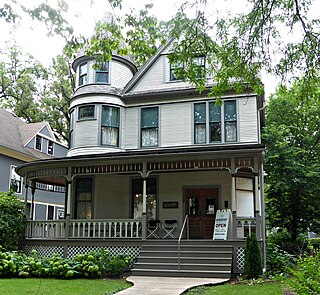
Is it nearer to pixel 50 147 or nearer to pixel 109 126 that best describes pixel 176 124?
pixel 109 126

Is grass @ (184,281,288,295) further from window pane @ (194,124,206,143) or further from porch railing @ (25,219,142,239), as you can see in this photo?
window pane @ (194,124,206,143)

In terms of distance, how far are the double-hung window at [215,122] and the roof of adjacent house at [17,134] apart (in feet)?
39.9

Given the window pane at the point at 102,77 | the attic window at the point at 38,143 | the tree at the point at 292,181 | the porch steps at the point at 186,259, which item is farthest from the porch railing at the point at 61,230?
the attic window at the point at 38,143

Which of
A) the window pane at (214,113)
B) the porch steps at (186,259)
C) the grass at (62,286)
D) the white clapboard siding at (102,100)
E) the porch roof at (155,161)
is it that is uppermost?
the white clapboard siding at (102,100)

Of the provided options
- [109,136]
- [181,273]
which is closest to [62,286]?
[181,273]

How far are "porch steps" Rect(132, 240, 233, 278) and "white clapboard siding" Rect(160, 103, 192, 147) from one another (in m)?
4.70

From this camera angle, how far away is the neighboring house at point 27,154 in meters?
23.4

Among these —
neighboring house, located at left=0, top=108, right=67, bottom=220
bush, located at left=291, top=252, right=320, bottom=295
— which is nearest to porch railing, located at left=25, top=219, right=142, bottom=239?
neighboring house, located at left=0, top=108, right=67, bottom=220

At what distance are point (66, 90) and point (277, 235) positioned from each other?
→ 19.1m

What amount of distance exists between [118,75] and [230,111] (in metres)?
5.45

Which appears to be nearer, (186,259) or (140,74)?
(186,259)

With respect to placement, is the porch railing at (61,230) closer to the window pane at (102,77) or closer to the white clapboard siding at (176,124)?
the white clapboard siding at (176,124)

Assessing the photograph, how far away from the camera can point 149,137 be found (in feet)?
55.9

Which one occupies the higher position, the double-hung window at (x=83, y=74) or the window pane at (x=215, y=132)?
the double-hung window at (x=83, y=74)
